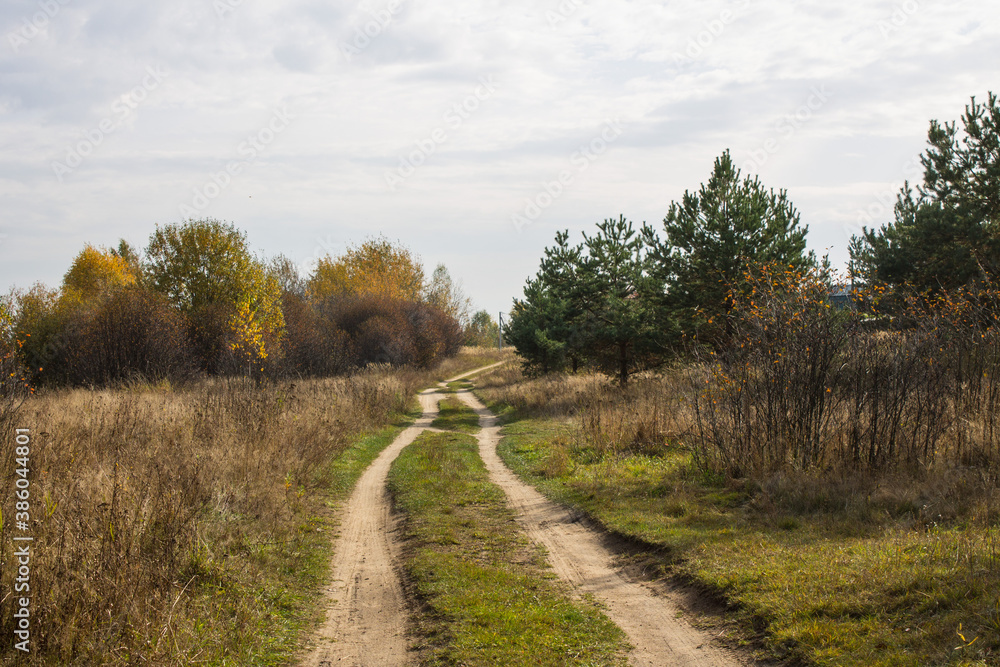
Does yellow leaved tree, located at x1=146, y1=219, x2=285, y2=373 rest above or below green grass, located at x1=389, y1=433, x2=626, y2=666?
above

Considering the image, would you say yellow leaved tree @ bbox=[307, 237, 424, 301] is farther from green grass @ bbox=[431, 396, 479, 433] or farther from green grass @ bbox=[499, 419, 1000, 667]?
green grass @ bbox=[499, 419, 1000, 667]

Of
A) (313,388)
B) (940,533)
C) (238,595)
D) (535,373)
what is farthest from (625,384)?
(238,595)

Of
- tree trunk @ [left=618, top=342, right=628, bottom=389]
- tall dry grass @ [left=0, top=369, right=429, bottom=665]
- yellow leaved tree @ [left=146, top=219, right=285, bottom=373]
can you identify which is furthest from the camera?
yellow leaved tree @ [left=146, top=219, right=285, bottom=373]

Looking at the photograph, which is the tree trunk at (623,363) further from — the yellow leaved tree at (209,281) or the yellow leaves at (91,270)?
the yellow leaves at (91,270)

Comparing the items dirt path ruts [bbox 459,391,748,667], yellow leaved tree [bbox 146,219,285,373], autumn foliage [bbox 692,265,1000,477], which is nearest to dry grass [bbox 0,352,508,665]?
dirt path ruts [bbox 459,391,748,667]

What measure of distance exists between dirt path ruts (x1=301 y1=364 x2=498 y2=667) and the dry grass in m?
0.28

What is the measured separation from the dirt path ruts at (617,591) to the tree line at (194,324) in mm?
12917

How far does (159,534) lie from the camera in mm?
6906

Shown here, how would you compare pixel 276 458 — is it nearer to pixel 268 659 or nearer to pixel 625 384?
pixel 268 659

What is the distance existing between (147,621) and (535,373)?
33278mm

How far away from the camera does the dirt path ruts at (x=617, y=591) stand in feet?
18.3

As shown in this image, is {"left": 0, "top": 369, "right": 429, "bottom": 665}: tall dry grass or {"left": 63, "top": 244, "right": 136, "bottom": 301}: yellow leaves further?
{"left": 63, "top": 244, "right": 136, "bottom": 301}: yellow leaves

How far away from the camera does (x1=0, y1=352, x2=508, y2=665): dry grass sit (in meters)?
4.97

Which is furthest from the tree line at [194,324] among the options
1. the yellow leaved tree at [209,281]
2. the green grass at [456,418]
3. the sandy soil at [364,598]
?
the sandy soil at [364,598]
